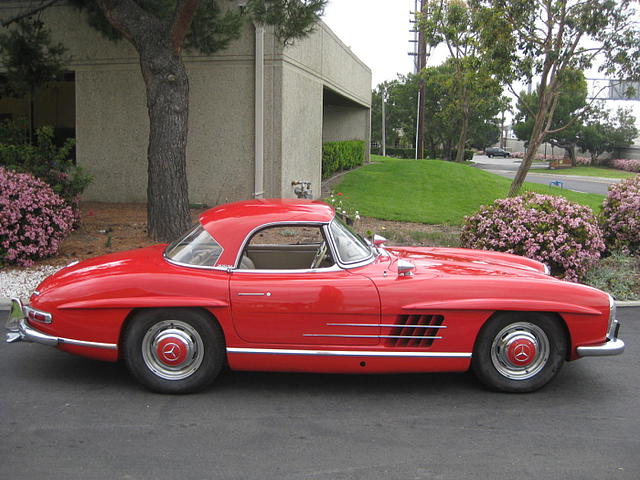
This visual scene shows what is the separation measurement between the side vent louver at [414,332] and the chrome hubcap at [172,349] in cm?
138

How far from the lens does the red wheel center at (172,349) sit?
181 inches

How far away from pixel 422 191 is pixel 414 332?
14.6 metres

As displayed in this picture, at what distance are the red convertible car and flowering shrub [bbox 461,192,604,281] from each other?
3465 millimetres

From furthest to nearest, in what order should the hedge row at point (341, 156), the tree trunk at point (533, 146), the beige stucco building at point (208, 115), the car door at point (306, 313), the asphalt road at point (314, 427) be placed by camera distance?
1. the hedge row at point (341, 156)
2. the tree trunk at point (533, 146)
3. the beige stucco building at point (208, 115)
4. the car door at point (306, 313)
5. the asphalt road at point (314, 427)

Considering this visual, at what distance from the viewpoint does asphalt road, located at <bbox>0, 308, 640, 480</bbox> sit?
11.9 feet

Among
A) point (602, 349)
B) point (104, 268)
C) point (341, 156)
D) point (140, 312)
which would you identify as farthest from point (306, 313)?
point (341, 156)

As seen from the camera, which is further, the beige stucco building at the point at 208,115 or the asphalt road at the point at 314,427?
the beige stucco building at the point at 208,115

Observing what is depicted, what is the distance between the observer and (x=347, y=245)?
4.94 metres

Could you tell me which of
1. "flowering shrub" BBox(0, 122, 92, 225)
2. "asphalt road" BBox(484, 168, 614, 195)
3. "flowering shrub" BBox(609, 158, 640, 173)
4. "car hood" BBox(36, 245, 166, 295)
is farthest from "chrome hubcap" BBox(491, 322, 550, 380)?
"flowering shrub" BBox(609, 158, 640, 173)

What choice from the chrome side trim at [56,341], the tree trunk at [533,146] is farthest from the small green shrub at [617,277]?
the chrome side trim at [56,341]

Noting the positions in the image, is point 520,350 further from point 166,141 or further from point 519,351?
point 166,141

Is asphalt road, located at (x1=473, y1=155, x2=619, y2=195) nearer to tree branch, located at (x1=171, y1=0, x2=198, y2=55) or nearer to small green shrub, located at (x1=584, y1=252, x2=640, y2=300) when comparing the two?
small green shrub, located at (x1=584, y1=252, x2=640, y2=300)

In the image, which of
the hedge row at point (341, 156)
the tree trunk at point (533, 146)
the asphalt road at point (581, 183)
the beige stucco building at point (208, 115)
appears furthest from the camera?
the asphalt road at point (581, 183)

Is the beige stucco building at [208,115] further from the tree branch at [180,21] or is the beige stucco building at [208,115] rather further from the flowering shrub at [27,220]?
the flowering shrub at [27,220]
